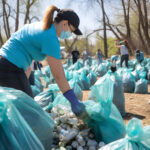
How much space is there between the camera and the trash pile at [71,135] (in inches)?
68.2

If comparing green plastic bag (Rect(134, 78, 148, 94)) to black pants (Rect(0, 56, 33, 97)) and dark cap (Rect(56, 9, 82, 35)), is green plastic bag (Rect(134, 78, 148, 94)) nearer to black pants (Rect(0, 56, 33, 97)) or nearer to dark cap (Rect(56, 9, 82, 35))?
dark cap (Rect(56, 9, 82, 35))

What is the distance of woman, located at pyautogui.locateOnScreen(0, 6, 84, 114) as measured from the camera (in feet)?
4.65

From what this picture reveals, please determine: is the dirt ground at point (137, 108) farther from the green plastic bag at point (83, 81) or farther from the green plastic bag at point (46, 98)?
the green plastic bag at point (83, 81)

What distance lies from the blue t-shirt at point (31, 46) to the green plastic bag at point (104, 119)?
0.62 meters

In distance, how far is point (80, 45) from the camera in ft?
122

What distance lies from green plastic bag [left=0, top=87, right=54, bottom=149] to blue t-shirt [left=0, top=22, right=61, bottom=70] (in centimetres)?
38

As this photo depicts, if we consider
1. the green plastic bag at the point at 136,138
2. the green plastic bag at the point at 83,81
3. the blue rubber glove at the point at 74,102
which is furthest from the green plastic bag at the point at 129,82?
the green plastic bag at the point at 136,138

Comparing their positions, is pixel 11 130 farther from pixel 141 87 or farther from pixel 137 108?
pixel 141 87

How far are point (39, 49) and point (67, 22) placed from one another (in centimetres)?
30

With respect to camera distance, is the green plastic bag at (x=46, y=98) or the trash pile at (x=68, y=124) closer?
the trash pile at (x=68, y=124)

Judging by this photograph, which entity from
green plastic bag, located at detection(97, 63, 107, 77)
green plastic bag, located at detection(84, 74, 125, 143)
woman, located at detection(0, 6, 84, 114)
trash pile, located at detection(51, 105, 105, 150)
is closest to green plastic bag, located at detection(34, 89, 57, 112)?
trash pile, located at detection(51, 105, 105, 150)

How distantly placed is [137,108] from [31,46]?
7.36ft

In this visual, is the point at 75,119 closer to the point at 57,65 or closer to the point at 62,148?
the point at 62,148

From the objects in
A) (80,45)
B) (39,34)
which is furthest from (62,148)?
(80,45)
